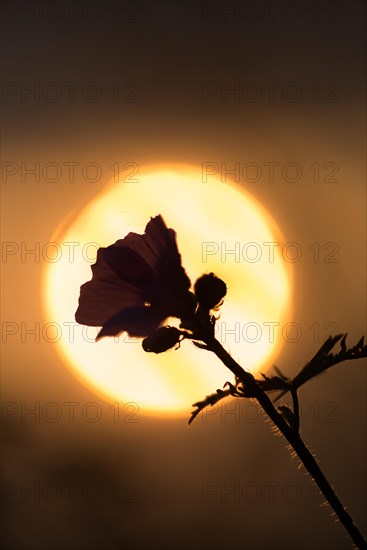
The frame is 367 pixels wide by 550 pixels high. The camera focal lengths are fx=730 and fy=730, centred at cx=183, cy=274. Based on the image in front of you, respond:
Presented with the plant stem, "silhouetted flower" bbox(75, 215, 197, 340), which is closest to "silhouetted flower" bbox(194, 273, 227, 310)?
"silhouetted flower" bbox(75, 215, 197, 340)

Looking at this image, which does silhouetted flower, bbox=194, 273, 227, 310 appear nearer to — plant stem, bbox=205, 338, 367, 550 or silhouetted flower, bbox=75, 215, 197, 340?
silhouetted flower, bbox=75, 215, 197, 340

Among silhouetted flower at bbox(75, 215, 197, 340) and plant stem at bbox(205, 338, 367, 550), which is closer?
plant stem at bbox(205, 338, 367, 550)

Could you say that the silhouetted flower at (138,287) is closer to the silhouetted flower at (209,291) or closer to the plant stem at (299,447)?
the silhouetted flower at (209,291)

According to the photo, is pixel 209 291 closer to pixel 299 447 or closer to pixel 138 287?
pixel 138 287

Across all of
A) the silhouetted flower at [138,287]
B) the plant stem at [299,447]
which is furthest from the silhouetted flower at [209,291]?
the plant stem at [299,447]

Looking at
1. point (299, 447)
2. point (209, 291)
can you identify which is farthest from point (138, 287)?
point (299, 447)

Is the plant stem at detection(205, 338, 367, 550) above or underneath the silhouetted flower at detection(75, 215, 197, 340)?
underneath
